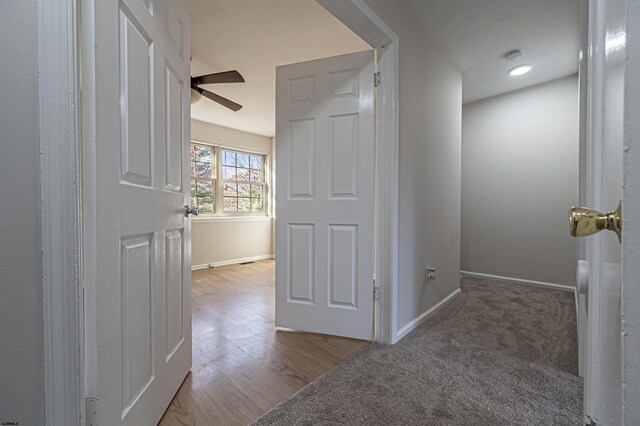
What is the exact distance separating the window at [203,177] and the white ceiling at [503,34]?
3.79 m

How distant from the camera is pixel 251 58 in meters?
2.83

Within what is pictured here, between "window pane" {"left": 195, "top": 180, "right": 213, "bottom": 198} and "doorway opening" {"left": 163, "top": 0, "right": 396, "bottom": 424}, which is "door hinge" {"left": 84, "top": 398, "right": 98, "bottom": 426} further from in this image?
"window pane" {"left": 195, "top": 180, "right": 213, "bottom": 198}

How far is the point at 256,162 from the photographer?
18.7ft

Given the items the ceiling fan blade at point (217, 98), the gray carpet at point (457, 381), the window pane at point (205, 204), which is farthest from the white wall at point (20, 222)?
the window pane at point (205, 204)

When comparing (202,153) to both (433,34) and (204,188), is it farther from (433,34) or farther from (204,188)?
(433,34)

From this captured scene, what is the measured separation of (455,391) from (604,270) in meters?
1.26

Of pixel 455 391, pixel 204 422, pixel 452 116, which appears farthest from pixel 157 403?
pixel 452 116

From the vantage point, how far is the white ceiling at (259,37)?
2104 mm

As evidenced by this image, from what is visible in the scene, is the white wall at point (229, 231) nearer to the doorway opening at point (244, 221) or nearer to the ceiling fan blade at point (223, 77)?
the doorway opening at point (244, 221)

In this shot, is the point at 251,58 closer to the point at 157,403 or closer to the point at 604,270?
the point at 157,403

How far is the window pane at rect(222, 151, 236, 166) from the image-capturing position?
16.9 feet

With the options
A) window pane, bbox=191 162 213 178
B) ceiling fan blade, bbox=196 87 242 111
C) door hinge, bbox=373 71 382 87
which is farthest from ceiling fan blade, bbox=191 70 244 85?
window pane, bbox=191 162 213 178

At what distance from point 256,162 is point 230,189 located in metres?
0.82

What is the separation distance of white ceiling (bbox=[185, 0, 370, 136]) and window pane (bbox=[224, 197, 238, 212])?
211 cm
